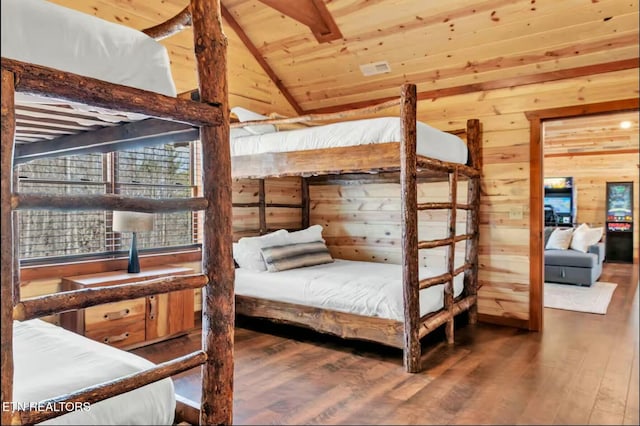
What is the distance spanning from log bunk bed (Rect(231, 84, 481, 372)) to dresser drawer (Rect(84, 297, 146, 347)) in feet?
3.16

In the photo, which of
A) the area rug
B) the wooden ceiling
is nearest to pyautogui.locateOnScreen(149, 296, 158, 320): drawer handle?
the wooden ceiling

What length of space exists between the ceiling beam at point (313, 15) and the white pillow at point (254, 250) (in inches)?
78.2

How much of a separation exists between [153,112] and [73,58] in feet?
0.76

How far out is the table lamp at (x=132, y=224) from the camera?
3.24 metres

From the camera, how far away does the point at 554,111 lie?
3760 millimetres

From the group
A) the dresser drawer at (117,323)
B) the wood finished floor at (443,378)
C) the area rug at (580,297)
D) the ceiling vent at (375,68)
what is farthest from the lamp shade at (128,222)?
the area rug at (580,297)

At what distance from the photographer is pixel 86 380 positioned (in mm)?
1285

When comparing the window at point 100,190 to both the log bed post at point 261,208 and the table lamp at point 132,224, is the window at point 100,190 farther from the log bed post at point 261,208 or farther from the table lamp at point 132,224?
the log bed post at point 261,208

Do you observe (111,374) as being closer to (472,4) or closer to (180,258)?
(180,258)

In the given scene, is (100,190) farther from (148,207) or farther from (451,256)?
(451,256)

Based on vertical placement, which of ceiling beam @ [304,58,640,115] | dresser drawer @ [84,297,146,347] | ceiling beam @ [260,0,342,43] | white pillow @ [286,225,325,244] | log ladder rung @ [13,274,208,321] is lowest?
dresser drawer @ [84,297,146,347]

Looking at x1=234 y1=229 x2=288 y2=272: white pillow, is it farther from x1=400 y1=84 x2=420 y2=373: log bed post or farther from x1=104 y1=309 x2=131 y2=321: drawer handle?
x1=400 y1=84 x2=420 y2=373: log bed post

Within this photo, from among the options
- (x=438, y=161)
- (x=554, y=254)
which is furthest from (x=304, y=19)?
(x=554, y=254)

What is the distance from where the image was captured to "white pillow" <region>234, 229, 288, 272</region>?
4.16 m
